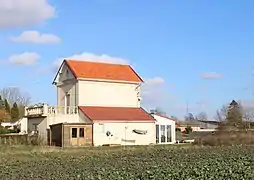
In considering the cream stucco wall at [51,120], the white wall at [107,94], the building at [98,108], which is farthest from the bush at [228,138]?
the cream stucco wall at [51,120]

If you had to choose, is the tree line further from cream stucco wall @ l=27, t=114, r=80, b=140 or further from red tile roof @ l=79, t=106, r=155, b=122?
red tile roof @ l=79, t=106, r=155, b=122

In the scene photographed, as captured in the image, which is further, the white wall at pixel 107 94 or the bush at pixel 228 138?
the white wall at pixel 107 94

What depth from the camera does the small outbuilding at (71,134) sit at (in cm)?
5033

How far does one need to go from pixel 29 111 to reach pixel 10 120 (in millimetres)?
45986

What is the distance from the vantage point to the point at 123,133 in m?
55.8

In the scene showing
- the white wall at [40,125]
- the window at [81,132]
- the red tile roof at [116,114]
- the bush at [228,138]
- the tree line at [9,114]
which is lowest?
the bush at [228,138]

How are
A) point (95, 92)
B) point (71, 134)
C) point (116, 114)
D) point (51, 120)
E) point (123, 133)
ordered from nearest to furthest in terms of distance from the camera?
point (71, 134)
point (51, 120)
point (123, 133)
point (116, 114)
point (95, 92)

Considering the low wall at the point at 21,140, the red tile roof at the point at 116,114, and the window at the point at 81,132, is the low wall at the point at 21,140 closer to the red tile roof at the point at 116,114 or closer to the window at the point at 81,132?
the window at the point at 81,132

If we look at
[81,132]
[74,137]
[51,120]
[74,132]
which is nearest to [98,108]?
[51,120]

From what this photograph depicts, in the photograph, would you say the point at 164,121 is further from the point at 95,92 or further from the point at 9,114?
the point at 9,114

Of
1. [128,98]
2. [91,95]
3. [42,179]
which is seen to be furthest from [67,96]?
[42,179]

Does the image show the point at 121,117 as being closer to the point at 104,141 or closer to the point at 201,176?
the point at 104,141

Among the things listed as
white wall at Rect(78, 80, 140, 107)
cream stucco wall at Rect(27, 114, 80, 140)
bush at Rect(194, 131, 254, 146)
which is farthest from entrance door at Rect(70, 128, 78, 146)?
bush at Rect(194, 131, 254, 146)

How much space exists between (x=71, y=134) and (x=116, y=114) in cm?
783
